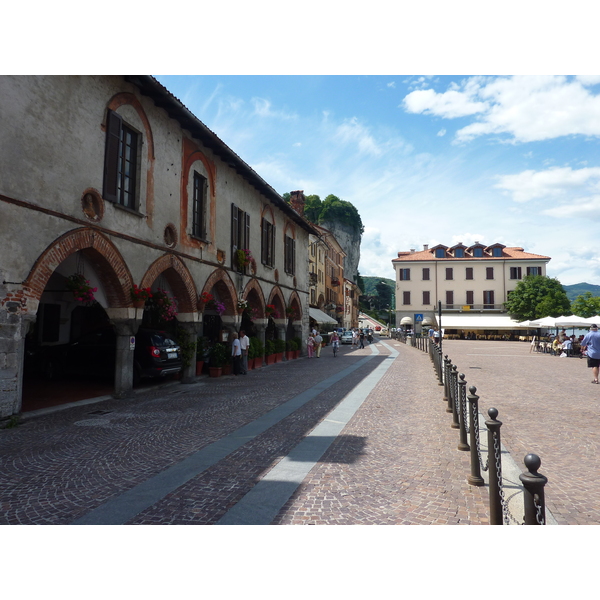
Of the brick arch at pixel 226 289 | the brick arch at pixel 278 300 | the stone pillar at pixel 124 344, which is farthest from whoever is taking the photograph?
the brick arch at pixel 278 300

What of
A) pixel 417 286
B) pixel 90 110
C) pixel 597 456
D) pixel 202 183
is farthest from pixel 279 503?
pixel 417 286

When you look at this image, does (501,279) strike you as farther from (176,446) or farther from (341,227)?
(176,446)

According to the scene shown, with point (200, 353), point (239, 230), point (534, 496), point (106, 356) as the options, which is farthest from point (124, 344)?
point (534, 496)

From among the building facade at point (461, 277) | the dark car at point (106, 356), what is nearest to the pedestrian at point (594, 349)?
the dark car at point (106, 356)

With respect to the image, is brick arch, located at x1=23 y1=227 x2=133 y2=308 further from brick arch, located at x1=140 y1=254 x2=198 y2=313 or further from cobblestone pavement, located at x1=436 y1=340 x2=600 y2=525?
cobblestone pavement, located at x1=436 y1=340 x2=600 y2=525

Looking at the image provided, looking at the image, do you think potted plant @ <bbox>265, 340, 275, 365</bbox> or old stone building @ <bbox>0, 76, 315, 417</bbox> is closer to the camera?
old stone building @ <bbox>0, 76, 315, 417</bbox>

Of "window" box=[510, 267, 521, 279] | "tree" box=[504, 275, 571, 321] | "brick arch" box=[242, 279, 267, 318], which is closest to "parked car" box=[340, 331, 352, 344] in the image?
"tree" box=[504, 275, 571, 321]

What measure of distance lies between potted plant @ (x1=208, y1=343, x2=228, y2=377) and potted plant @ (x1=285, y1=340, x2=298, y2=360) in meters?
7.86

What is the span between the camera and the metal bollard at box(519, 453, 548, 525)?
256 cm

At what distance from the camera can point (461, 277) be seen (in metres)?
58.1

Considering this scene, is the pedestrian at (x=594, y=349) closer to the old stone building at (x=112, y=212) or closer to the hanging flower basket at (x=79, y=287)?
the old stone building at (x=112, y=212)

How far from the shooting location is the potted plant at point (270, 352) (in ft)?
64.3

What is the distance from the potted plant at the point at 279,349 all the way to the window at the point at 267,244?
3.85 meters

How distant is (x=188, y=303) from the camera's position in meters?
13.2
